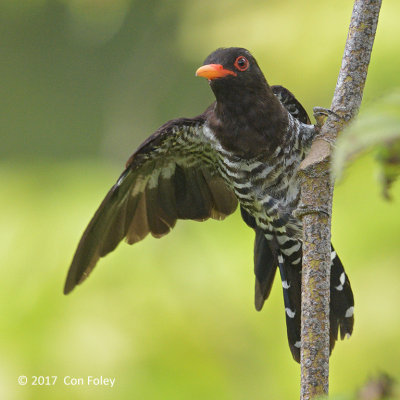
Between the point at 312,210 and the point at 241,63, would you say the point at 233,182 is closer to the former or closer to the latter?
the point at 241,63

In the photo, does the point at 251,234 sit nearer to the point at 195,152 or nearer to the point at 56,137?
the point at 195,152

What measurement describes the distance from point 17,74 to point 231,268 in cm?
419

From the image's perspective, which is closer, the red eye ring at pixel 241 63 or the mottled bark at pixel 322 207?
the mottled bark at pixel 322 207

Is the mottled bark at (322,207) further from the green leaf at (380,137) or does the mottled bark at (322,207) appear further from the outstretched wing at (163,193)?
the outstretched wing at (163,193)

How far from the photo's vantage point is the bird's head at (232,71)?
10.8 feet

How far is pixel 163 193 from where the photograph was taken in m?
3.76

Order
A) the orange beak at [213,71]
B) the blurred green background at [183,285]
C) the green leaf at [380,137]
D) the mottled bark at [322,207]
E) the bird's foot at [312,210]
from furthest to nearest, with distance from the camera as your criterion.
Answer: the blurred green background at [183,285] → the orange beak at [213,71] → the bird's foot at [312,210] → the mottled bark at [322,207] → the green leaf at [380,137]

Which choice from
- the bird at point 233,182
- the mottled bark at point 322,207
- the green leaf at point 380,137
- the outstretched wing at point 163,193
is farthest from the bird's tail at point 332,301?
the green leaf at point 380,137

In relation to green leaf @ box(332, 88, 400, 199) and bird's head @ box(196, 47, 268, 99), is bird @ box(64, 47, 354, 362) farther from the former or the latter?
green leaf @ box(332, 88, 400, 199)

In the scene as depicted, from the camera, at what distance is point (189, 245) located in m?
4.15

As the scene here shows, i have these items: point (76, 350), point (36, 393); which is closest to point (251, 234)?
point (76, 350)

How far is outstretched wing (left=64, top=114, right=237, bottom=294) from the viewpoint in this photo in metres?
3.50

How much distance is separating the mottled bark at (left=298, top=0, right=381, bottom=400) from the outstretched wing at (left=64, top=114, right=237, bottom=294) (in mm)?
1388

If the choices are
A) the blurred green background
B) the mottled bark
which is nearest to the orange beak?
the blurred green background
